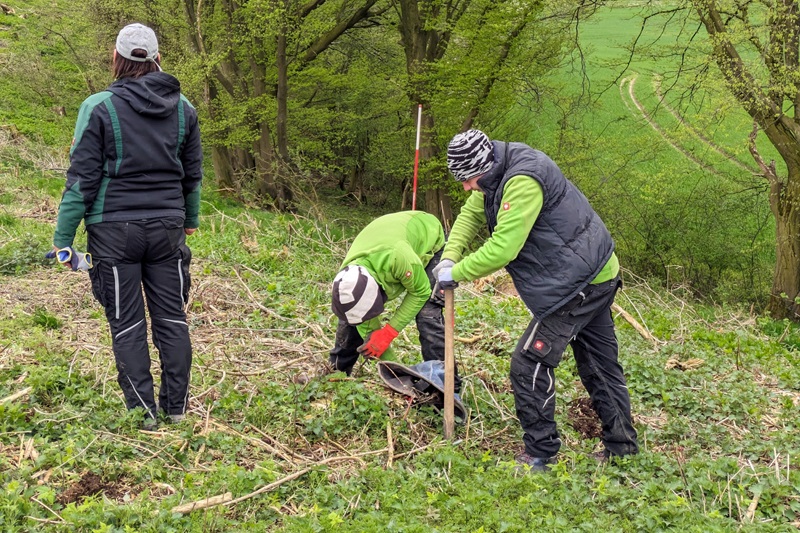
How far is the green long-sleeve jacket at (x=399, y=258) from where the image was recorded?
418cm

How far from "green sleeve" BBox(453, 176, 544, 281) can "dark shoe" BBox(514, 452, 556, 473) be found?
119 centimetres

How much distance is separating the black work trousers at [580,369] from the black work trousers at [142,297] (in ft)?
6.52

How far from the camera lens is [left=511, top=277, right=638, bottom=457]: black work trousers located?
150 inches

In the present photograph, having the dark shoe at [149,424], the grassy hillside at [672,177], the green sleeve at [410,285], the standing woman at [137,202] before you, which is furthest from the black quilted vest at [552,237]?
the grassy hillside at [672,177]

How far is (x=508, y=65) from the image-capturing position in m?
14.1

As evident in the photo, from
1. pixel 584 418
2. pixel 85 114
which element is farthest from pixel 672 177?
pixel 85 114

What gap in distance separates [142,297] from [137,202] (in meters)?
0.54

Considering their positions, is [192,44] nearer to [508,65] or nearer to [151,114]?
[508,65]

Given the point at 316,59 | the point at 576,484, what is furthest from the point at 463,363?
the point at 316,59

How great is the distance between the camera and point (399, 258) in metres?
4.14

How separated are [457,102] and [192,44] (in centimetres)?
754

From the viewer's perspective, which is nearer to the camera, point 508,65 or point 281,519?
point 281,519

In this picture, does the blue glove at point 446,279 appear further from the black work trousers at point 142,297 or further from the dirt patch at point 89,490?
the dirt patch at point 89,490

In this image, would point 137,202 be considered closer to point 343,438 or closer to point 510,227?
point 343,438
